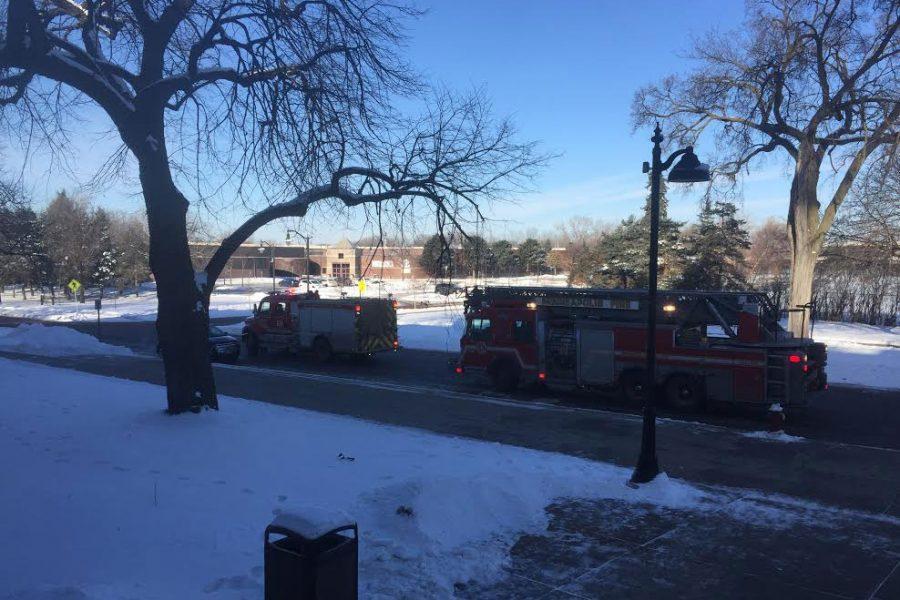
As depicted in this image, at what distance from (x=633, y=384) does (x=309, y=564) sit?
1355cm

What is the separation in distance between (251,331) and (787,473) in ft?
77.4

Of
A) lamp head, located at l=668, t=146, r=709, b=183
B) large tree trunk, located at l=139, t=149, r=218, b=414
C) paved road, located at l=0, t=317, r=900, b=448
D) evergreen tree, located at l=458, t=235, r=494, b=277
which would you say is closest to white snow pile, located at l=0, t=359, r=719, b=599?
large tree trunk, located at l=139, t=149, r=218, b=414

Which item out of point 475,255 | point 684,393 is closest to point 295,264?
point 684,393

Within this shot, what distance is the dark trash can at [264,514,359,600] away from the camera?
395 cm

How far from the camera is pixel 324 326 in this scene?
26422mm

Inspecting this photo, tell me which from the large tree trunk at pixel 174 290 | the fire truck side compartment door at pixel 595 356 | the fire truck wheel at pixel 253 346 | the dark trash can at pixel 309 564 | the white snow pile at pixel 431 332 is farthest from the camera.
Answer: the white snow pile at pixel 431 332

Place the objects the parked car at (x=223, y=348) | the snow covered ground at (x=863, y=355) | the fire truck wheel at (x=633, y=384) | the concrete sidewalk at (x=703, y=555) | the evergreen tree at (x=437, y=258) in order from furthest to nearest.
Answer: the parked car at (x=223, y=348)
the snow covered ground at (x=863, y=355)
the fire truck wheel at (x=633, y=384)
the evergreen tree at (x=437, y=258)
the concrete sidewalk at (x=703, y=555)

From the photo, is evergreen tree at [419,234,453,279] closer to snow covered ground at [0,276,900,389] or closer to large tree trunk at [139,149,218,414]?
snow covered ground at [0,276,900,389]

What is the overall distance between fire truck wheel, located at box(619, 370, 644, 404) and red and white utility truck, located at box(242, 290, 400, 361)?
1158cm

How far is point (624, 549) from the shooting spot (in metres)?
6.43

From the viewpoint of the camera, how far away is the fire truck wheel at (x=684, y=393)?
49.9 ft

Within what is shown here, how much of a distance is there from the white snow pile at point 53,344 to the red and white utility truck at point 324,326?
6.20 meters

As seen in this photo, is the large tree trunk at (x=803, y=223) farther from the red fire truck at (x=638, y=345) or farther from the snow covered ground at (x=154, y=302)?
the snow covered ground at (x=154, y=302)

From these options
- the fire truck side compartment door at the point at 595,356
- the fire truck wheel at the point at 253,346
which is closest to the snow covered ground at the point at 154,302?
the fire truck wheel at the point at 253,346
